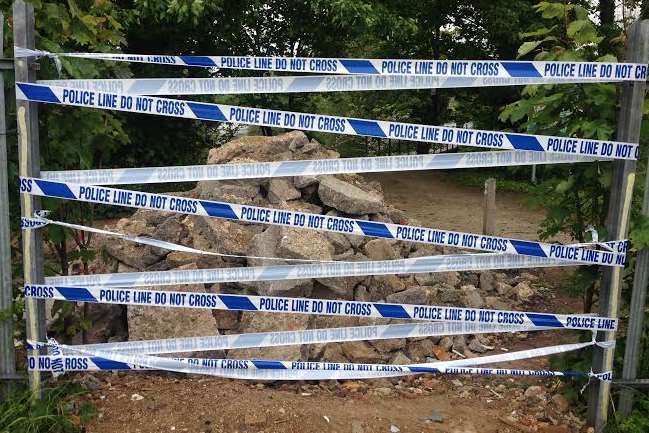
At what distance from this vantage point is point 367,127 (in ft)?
11.8

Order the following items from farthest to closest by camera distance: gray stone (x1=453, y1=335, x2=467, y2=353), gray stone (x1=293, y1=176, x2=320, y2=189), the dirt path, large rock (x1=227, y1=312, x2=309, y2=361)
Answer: the dirt path, gray stone (x1=293, y1=176, x2=320, y2=189), gray stone (x1=453, y1=335, x2=467, y2=353), large rock (x1=227, y1=312, x2=309, y2=361)

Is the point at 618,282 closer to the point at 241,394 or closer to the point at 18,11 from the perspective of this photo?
the point at 241,394

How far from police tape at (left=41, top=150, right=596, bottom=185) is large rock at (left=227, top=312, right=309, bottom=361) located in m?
1.72

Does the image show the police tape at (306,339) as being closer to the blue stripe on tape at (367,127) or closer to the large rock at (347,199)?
the blue stripe on tape at (367,127)

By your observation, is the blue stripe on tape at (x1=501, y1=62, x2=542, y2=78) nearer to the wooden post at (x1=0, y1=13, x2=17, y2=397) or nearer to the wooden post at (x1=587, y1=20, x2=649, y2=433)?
the wooden post at (x1=587, y1=20, x2=649, y2=433)

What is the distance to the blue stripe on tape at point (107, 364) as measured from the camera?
3.65 metres

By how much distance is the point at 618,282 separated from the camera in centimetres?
380

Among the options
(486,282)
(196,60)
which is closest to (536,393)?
(486,282)

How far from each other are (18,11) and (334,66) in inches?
67.2

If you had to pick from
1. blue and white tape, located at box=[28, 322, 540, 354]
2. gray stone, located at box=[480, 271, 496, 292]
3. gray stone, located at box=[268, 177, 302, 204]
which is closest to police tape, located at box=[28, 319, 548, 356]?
blue and white tape, located at box=[28, 322, 540, 354]

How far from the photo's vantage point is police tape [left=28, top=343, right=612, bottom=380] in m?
3.65

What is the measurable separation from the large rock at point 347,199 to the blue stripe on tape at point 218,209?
10.2 feet

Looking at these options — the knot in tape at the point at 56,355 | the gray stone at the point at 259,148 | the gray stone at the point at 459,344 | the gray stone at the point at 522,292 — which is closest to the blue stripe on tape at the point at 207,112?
the knot in tape at the point at 56,355

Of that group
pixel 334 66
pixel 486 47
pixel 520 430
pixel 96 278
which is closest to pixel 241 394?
pixel 96 278
